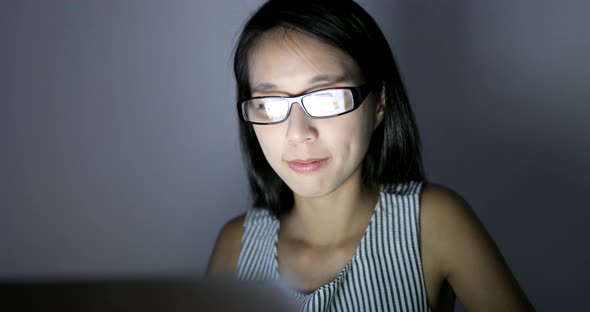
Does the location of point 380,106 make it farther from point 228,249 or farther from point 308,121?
point 228,249

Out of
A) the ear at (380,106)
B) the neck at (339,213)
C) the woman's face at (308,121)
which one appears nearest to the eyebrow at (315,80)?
the woman's face at (308,121)

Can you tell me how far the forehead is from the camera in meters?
1.03

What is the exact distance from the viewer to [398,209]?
3.97 ft

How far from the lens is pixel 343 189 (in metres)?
1.23

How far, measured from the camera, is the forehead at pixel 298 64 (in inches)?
40.4

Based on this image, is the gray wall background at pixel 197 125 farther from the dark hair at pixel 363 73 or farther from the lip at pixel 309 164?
the lip at pixel 309 164

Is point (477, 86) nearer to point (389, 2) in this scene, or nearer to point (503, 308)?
point (389, 2)

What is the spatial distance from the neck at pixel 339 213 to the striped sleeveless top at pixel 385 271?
0.14 feet

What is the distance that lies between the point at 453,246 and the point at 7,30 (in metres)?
1.24

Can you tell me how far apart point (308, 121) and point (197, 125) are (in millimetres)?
666

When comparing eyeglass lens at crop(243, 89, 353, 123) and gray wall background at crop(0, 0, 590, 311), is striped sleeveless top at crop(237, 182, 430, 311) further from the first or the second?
gray wall background at crop(0, 0, 590, 311)

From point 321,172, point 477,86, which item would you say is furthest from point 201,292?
point 477,86

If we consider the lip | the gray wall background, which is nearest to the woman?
the lip

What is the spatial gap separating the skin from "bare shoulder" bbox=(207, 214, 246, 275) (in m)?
0.15
